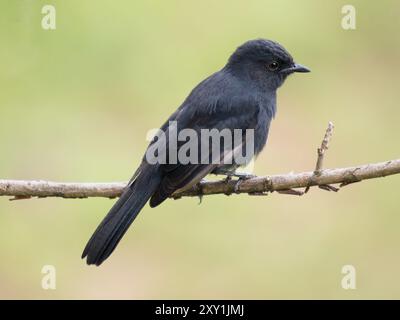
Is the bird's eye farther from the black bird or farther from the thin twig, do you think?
the thin twig

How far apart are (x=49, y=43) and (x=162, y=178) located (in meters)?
5.19

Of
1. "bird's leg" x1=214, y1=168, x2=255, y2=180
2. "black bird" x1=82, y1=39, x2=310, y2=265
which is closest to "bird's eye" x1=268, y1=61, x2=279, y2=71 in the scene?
"black bird" x1=82, y1=39, x2=310, y2=265

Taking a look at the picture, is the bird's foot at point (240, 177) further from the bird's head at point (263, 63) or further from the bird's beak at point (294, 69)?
the bird's beak at point (294, 69)

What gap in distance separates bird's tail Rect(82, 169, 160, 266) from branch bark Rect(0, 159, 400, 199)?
8 cm

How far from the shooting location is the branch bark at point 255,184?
536 cm

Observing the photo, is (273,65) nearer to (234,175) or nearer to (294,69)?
(294,69)

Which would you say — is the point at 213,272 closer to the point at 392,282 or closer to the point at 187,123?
the point at 392,282

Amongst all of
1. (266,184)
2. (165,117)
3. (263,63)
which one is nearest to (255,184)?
(266,184)

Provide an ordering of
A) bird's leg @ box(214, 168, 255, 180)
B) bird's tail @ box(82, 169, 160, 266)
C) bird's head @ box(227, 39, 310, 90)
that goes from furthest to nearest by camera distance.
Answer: bird's head @ box(227, 39, 310, 90)
bird's leg @ box(214, 168, 255, 180)
bird's tail @ box(82, 169, 160, 266)

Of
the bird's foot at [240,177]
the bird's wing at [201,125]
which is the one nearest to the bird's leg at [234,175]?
the bird's foot at [240,177]

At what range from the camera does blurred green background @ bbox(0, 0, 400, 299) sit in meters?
8.41

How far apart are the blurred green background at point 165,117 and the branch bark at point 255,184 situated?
8.06 feet

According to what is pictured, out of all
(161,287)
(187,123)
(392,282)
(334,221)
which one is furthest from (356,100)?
(187,123)

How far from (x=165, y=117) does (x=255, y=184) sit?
4.35 meters
